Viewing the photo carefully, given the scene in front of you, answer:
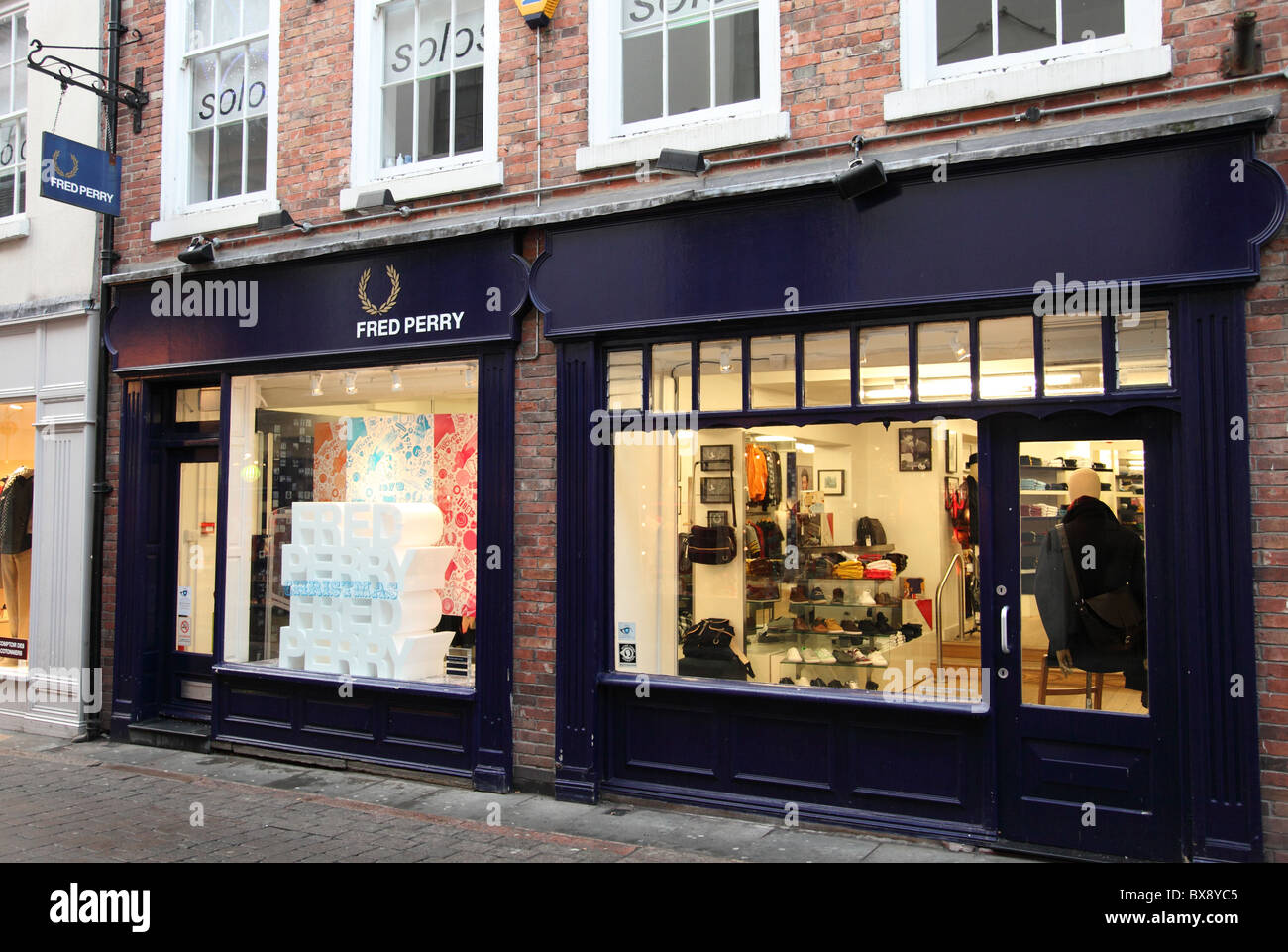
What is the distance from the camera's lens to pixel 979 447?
20.6ft

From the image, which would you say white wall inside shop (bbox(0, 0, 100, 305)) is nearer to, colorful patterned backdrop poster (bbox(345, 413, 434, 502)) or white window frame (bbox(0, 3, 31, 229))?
white window frame (bbox(0, 3, 31, 229))

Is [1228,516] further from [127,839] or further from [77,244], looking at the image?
[77,244]

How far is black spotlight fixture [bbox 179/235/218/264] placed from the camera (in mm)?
8844

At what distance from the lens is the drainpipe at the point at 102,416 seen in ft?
31.9

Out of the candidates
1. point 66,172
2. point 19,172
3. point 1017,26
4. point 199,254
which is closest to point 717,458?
point 1017,26

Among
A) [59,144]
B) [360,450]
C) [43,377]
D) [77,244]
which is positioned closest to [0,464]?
[43,377]

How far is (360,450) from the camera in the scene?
8.70 m

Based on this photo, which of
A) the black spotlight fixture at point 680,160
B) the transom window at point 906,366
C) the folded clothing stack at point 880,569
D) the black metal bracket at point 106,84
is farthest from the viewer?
the black metal bracket at point 106,84

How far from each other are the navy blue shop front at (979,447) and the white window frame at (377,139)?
1.07 m

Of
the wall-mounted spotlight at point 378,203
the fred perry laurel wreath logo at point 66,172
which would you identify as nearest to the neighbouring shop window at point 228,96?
the fred perry laurel wreath logo at point 66,172

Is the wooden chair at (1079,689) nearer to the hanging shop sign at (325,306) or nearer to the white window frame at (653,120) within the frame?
the white window frame at (653,120)

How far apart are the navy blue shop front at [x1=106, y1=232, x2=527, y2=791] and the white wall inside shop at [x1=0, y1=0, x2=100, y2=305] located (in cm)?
89

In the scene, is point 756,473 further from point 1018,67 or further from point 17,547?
point 17,547

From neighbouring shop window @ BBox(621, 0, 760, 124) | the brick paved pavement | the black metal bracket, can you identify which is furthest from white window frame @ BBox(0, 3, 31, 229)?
neighbouring shop window @ BBox(621, 0, 760, 124)
